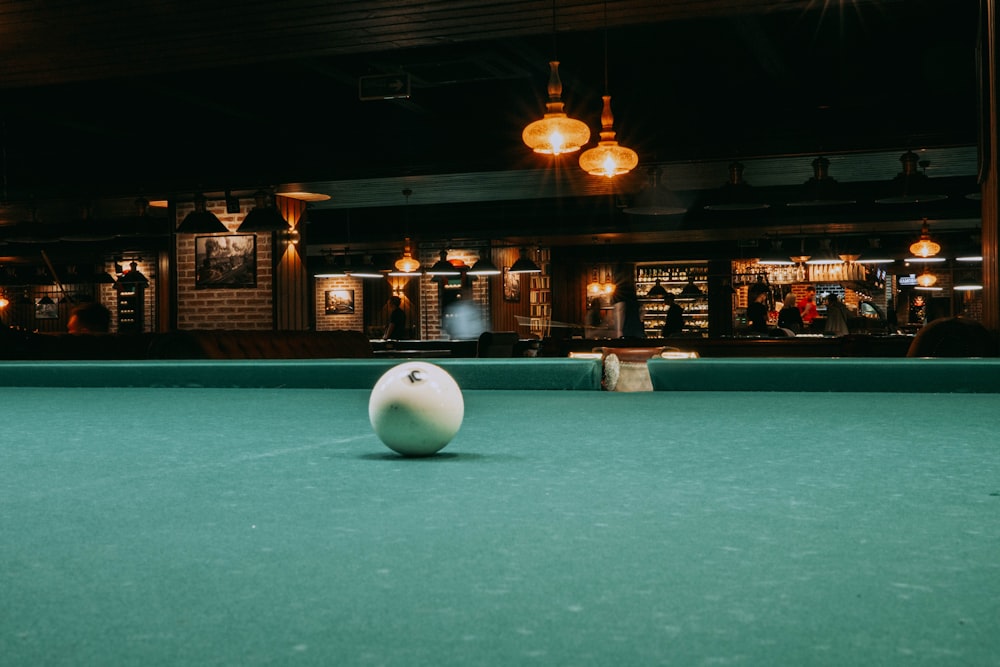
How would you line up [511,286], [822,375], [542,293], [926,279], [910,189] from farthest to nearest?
1. [542,293]
2. [511,286]
3. [926,279]
4. [910,189]
5. [822,375]

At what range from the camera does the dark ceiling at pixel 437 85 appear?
6.02 meters

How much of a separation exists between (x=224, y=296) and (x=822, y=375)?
9.47m

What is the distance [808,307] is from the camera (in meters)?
19.2

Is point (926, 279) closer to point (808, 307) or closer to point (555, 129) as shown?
point (808, 307)

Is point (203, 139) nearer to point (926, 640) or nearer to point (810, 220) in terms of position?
point (810, 220)

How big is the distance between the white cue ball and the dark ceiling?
13.9 feet

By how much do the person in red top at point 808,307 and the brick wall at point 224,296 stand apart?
11.0m

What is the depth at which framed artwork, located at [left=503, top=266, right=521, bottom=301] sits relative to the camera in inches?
757

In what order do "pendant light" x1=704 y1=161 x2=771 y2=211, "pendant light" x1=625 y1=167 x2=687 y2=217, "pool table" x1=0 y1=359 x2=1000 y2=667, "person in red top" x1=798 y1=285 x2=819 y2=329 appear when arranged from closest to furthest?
"pool table" x1=0 y1=359 x2=1000 y2=667 < "pendant light" x1=704 y1=161 x2=771 y2=211 < "pendant light" x1=625 y1=167 x2=687 y2=217 < "person in red top" x1=798 y1=285 x2=819 y2=329

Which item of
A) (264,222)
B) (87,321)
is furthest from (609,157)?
(87,321)

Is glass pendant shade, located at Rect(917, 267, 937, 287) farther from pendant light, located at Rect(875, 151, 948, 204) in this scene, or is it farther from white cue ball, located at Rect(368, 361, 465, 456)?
white cue ball, located at Rect(368, 361, 465, 456)

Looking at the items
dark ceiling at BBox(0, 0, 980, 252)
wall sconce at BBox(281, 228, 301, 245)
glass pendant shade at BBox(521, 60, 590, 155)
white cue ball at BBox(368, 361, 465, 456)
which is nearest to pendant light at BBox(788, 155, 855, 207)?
dark ceiling at BBox(0, 0, 980, 252)

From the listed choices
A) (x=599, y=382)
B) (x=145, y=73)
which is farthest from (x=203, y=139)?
(x=599, y=382)

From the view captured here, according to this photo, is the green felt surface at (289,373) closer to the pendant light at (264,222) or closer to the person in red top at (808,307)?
the pendant light at (264,222)
